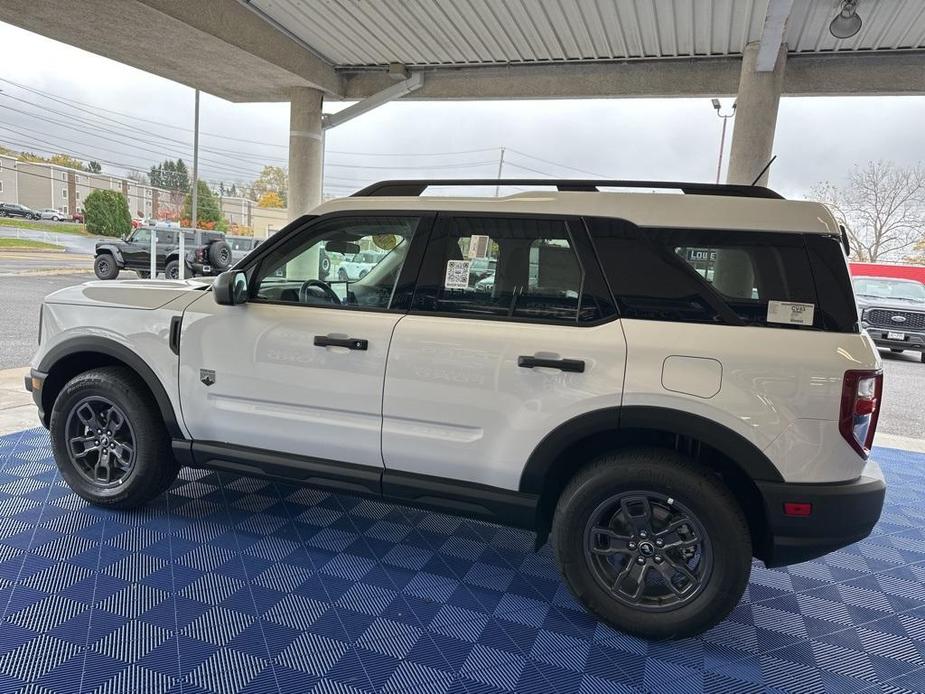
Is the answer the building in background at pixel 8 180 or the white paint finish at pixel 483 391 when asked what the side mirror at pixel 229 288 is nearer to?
the white paint finish at pixel 483 391

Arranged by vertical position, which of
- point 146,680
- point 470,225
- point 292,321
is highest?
point 470,225

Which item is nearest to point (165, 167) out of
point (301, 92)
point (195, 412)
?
point (301, 92)

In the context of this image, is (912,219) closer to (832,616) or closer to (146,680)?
(832,616)

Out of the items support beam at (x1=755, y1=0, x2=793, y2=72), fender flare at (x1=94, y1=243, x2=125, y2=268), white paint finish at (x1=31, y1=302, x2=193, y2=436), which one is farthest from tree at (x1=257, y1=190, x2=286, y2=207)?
white paint finish at (x1=31, y1=302, x2=193, y2=436)

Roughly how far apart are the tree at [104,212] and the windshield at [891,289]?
19419 millimetres

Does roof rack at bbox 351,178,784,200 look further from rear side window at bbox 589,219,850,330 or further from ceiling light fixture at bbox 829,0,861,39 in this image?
ceiling light fixture at bbox 829,0,861,39

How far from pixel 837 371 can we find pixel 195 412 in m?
2.92

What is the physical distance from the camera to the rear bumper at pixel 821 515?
87.9 inches

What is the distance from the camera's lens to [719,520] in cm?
231

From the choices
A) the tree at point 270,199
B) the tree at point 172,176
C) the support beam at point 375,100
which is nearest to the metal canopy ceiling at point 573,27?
the support beam at point 375,100

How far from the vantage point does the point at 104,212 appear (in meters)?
18.6

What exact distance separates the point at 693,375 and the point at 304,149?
356 inches

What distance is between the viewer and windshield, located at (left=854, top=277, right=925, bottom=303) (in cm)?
1192

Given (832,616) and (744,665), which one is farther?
(832,616)
